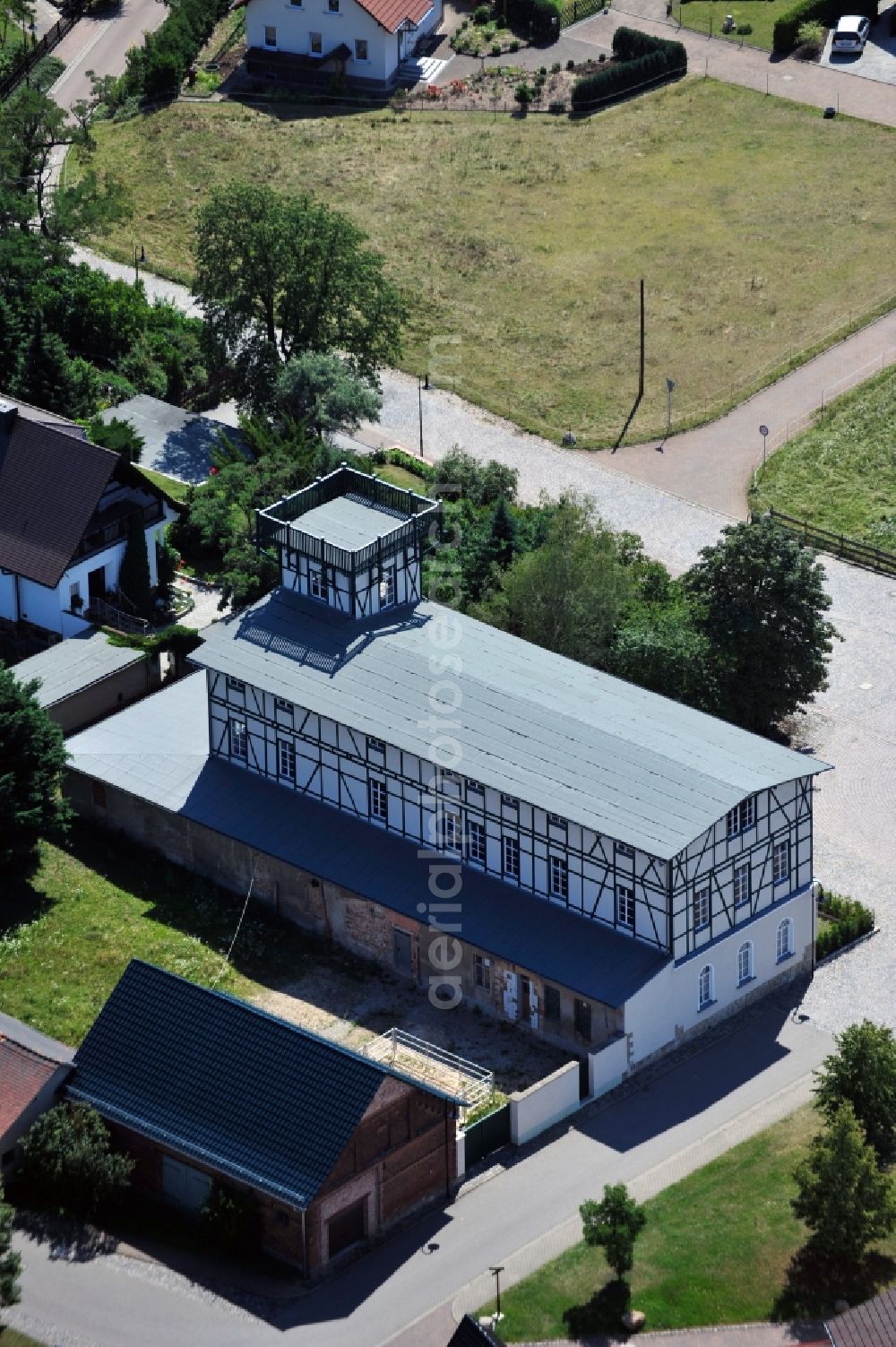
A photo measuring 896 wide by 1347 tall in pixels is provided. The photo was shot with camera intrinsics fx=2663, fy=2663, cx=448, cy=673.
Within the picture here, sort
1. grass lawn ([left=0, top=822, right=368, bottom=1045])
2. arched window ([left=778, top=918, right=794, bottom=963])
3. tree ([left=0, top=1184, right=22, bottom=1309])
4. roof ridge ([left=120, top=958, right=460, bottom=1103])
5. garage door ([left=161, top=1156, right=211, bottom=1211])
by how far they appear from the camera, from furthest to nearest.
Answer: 1. arched window ([left=778, top=918, right=794, bottom=963])
2. grass lawn ([left=0, top=822, right=368, bottom=1045])
3. garage door ([left=161, top=1156, right=211, bottom=1211])
4. roof ridge ([left=120, top=958, right=460, bottom=1103])
5. tree ([left=0, top=1184, right=22, bottom=1309])

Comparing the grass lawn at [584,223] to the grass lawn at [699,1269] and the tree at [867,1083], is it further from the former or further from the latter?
the grass lawn at [699,1269]

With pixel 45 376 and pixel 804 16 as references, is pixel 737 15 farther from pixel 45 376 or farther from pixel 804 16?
pixel 45 376

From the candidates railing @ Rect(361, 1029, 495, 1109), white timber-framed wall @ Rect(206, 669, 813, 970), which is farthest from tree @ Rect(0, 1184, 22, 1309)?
white timber-framed wall @ Rect(206, 669, 813, 970)

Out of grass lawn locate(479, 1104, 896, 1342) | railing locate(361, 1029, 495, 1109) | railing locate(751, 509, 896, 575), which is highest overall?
railing locate(751, 509, 896, 575)

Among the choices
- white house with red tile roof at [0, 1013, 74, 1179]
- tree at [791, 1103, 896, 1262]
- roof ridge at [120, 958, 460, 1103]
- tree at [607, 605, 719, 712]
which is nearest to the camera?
tree at [791, 1103, 896, 1262]

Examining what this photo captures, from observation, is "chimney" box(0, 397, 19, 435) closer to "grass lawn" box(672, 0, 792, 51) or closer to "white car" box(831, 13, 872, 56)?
"grass lawn" box(672, 0, 792, 51)

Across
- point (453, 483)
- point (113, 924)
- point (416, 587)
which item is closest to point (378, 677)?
point (416, 587)

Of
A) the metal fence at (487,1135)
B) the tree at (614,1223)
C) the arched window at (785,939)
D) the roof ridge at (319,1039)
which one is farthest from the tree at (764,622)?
the tree at (614,1223)
